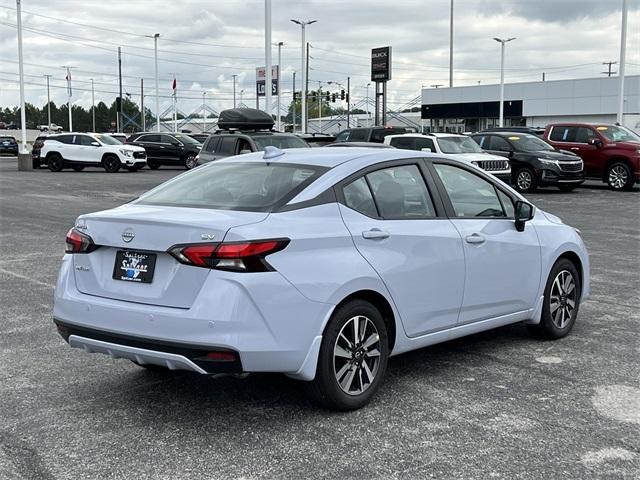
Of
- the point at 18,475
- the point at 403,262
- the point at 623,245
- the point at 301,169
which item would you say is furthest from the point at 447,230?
the point at 623,245

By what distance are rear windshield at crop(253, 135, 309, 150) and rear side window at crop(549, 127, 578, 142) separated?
919 cm

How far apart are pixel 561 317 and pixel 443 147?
13760 mm

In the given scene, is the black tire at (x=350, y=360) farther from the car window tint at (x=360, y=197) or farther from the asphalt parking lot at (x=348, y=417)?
the car window tint at (x=360, y=197)

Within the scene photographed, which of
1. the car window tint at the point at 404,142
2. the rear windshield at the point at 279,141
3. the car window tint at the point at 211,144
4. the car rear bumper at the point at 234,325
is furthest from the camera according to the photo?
the car window tint at the point at 211,144

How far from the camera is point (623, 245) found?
12.1 metres

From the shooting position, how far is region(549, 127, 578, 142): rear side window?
2397 centimetres

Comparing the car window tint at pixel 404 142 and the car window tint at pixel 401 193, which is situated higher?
the car window tint at pixel 404 142

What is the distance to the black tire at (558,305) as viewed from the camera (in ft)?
20.3

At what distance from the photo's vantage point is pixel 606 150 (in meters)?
23.1

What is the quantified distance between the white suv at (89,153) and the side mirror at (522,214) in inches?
1162

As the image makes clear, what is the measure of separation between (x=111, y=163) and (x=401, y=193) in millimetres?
30451

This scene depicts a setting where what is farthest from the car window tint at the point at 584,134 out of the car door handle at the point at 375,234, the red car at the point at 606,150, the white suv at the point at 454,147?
the car door handle at the point at 375,234

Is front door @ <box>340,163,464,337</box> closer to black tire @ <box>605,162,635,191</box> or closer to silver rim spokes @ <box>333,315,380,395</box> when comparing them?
silver rim spokes @ <box>333,315,380,395</box>

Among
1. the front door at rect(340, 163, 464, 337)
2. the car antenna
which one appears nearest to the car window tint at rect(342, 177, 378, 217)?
the front door at rect(340, 163, 464, 337)
